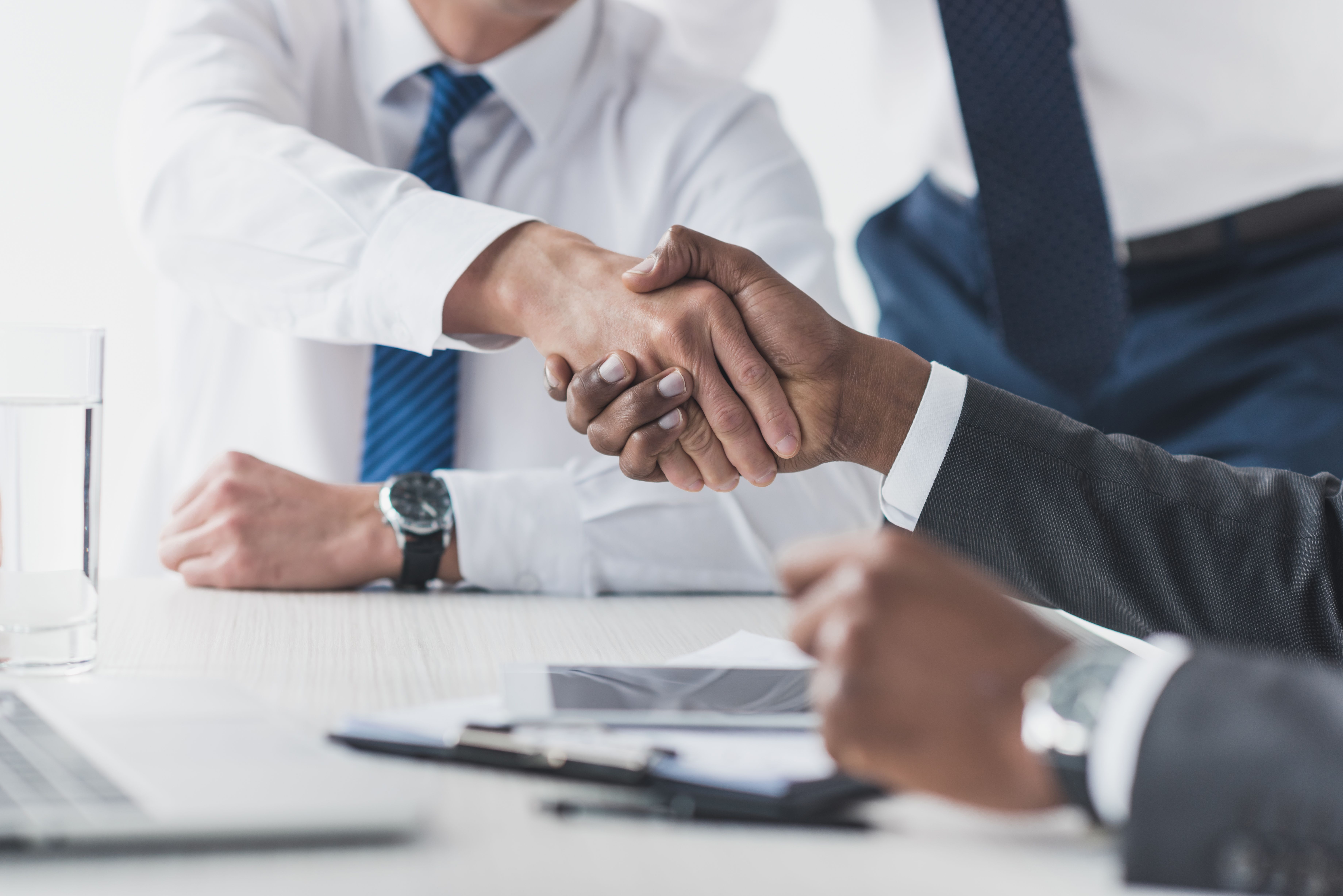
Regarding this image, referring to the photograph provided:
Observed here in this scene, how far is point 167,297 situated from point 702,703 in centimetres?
131

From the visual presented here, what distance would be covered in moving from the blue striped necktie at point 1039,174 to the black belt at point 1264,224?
235mm

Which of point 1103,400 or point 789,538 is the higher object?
point 1103,400

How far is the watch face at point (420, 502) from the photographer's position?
1206 mm

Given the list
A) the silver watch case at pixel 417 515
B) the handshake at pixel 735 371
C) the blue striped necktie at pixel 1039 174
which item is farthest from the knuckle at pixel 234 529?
the blue striped necktie at pixel 1039 174

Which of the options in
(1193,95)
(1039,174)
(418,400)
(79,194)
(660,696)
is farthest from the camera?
(79,194)

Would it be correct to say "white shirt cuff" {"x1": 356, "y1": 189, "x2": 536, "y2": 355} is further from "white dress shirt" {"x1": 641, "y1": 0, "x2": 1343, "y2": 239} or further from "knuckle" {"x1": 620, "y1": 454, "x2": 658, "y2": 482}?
"white dress shirt" {"x1": 641, "y1": 0, "x2": 1343, "y2": 239}

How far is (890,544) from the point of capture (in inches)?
20.4

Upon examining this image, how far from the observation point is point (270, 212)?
128 centimetres

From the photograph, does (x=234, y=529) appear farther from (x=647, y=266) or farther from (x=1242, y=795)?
(x=1242, y=795)

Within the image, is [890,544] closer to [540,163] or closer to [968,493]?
[968,493]

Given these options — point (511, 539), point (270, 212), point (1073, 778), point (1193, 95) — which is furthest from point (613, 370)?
point (1193, 95)

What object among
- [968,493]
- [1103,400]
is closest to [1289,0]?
[1103,400]

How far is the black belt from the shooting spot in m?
1.84

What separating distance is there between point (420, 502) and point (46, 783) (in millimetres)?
755
